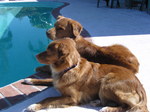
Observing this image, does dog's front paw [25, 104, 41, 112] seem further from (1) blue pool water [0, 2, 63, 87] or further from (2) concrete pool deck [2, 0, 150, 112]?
(1) blue pool water [0, 2, 63, 87]

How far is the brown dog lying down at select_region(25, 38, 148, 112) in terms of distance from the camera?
2.85m

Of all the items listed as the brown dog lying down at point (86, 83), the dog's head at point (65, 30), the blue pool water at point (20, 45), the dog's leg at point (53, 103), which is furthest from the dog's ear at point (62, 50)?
the blue pool water at point (20, 45)

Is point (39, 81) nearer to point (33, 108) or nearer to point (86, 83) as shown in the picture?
point (33, 108)

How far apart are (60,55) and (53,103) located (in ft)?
2.28

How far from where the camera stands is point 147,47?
5742 millimetres

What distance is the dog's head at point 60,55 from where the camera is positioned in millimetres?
2891

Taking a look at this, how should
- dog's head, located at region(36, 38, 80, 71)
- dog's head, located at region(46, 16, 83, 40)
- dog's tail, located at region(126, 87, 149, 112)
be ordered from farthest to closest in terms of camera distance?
dog's head, located at region(46, 16, 83, 40) < dog's head, located at region(36, 38, 80, 71) < dog's tail, located at region(126, 87, 149, 112)

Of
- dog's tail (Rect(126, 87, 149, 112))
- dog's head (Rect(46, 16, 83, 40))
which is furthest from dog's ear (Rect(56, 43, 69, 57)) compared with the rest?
dog's head (Rect(46, 16, 83, 40))

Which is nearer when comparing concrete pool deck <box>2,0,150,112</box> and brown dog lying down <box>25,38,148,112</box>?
brown dog lying down <box>25,38,148,112</box>

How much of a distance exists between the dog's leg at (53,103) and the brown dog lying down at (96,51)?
3.32 feet

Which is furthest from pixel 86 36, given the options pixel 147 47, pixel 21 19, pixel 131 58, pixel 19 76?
pixel 21 19

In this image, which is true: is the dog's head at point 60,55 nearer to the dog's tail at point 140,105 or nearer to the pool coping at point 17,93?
the pool coping at point 17,93

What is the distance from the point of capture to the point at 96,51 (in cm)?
377

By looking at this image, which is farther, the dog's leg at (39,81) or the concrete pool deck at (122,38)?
the dog's leg at (39,81)
